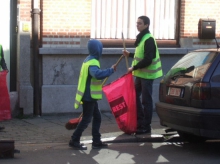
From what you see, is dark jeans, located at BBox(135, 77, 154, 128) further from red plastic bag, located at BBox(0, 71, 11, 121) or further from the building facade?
red plastic bag, located at BBox(0, 71, 11, 121)

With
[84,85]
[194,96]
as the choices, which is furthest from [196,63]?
[84,85]

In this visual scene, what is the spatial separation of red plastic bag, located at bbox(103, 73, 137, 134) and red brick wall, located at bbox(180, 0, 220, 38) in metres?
3.46

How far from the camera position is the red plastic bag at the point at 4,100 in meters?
9.91

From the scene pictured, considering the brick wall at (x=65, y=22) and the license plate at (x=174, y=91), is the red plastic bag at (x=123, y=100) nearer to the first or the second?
the license plate at (x=174, y=91)

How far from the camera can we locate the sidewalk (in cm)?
890

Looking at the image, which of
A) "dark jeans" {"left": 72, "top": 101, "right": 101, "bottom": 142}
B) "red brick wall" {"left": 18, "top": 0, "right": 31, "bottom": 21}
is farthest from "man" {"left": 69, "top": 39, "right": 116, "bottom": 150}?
"red brick wall" {"left": 18, "top": 0, "right": 31, "bottom": 21}

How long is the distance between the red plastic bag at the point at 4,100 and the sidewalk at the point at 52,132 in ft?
0.64

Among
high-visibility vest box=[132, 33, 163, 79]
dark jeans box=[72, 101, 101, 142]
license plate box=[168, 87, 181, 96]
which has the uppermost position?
high-visibility vest box=[132, 33, 163, 79]

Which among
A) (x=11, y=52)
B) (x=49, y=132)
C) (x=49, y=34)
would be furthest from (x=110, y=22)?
(x=49, y=132)

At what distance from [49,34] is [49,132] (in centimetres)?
247

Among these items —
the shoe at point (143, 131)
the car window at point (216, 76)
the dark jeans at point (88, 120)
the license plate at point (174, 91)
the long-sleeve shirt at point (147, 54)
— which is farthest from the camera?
the shoe at point (143, 131)

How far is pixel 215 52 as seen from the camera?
785cm

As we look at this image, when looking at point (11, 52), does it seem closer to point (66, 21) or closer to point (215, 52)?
point (66, 21)

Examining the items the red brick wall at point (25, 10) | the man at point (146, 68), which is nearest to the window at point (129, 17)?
the red brick wall at point (25, 10)
